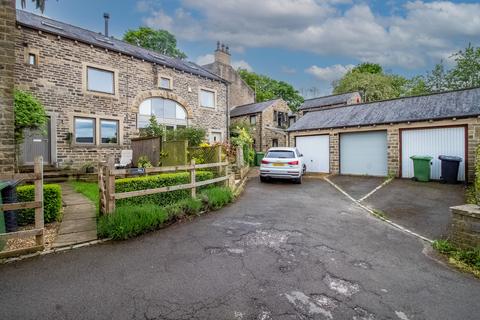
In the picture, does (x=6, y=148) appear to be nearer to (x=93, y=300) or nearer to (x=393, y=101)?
(x=93, y=300)

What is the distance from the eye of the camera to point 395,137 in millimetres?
13094

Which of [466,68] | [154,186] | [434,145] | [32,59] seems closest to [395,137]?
[434,145]

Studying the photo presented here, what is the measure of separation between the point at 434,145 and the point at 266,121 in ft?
51.8

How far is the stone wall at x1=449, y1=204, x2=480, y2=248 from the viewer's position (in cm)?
439

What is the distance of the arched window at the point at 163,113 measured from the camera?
15828 mm

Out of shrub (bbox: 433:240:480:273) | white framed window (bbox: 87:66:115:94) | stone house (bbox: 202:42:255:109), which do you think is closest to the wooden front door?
white framed window (bbox: 87:66:115:94)

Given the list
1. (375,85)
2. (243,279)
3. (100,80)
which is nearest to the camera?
(243,279)

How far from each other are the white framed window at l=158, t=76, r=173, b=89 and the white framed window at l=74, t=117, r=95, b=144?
496cm

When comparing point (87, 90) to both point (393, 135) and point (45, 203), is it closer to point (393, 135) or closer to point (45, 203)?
point (45, 203)

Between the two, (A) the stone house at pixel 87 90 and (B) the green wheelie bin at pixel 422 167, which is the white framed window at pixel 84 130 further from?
(B) the green wheelie bin at pixel 422 167

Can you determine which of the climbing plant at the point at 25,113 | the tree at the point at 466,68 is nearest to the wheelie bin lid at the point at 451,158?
the climbing plant at the point at 25,113

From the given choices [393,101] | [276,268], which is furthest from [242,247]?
[393,101]

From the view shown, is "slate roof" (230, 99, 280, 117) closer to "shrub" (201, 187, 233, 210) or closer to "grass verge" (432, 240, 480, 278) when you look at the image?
"shrub" (201, 187, 233, 210)

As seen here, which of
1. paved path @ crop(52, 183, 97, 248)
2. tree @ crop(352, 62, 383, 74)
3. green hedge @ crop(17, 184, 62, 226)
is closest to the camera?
paved path @ crop(52, 183, 97, 248)
